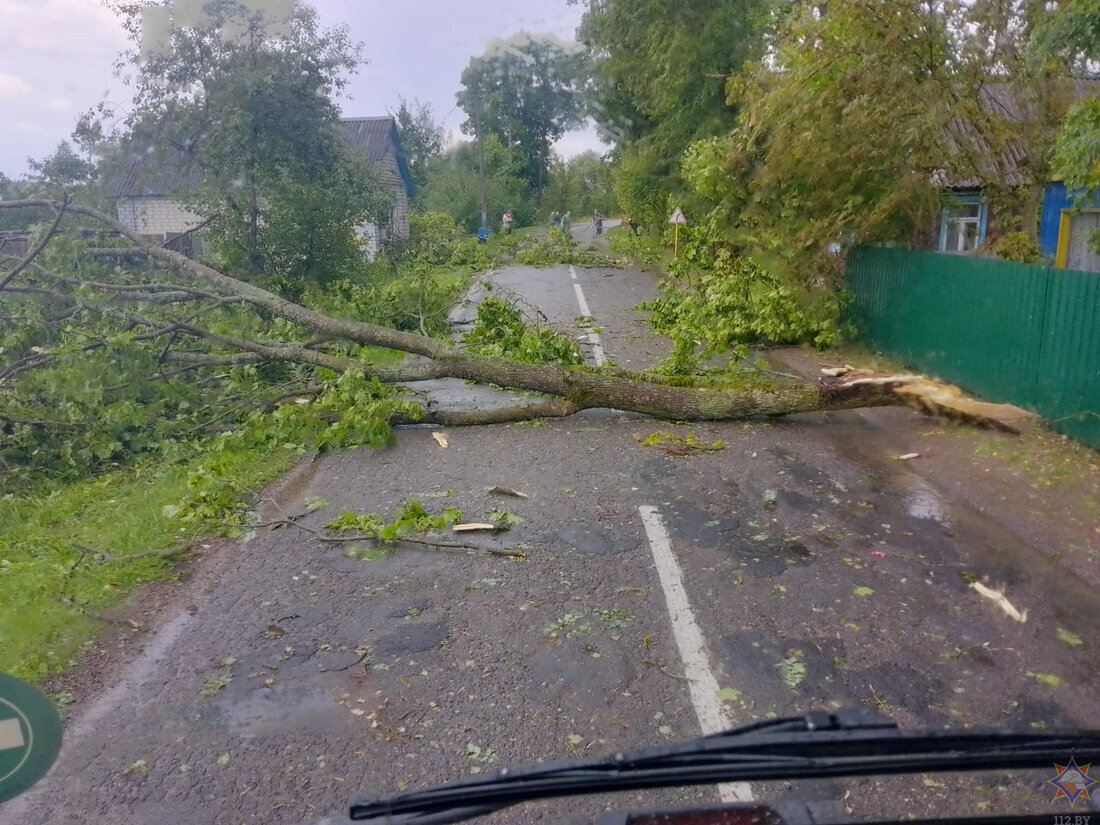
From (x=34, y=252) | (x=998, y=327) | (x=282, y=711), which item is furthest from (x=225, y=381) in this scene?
(x=998, y=327)

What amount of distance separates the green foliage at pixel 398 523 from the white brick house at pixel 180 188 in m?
6.94

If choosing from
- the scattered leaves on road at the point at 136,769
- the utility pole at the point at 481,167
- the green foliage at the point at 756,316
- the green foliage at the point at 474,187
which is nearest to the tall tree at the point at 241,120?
the green foliage at the point at 756,316

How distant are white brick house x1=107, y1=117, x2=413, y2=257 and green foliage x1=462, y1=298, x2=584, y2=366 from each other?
14.8ft

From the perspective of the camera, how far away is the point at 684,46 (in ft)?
84.4

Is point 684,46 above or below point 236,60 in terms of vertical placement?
above

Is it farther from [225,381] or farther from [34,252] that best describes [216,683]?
[34,252]

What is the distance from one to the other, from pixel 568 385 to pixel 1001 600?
5.36 m

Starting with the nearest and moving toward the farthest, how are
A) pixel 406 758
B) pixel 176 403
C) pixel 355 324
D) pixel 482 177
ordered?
1. pixel 406 758
2. pixel 176 403
3. pixel 355 324
4. pixel 482 177

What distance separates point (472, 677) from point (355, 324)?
6962 millimetres

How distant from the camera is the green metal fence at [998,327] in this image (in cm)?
831

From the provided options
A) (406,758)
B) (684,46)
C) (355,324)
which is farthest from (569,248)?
(406,758)

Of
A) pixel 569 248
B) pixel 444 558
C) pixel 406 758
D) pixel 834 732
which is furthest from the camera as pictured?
pixel 569 248

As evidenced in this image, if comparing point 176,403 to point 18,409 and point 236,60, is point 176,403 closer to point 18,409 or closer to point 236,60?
point 18,409

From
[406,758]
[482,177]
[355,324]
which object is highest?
[482,177]
